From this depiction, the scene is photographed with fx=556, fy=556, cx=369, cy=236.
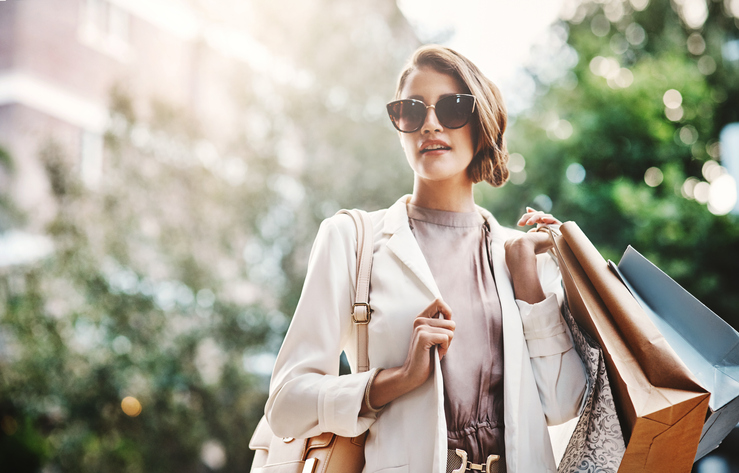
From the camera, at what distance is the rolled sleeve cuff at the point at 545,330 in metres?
1.56

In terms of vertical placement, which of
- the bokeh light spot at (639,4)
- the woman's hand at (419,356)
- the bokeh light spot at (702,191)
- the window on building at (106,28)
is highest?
the bokeh light spot at (639,4)

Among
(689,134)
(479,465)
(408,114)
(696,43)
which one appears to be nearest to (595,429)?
(479,465)

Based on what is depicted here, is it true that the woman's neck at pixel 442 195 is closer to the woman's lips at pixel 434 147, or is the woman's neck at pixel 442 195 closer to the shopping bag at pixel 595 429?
the woman's lips at pixel 434 147

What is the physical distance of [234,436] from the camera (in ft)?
27.1

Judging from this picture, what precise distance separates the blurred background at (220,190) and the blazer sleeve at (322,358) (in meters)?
6.12

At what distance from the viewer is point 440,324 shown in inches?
53.7

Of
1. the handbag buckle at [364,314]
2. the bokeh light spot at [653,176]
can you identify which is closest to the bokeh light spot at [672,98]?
the bokeh light spot at [653,176]

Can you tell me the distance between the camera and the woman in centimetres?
141

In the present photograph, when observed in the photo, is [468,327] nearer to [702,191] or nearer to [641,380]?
[641,380]

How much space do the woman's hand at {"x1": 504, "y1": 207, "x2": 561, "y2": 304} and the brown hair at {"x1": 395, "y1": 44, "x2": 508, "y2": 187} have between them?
0.68 feet

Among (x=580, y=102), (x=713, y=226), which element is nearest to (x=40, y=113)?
(x=580, y=102)

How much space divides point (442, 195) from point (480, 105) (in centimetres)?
30

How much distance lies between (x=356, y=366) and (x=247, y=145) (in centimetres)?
770

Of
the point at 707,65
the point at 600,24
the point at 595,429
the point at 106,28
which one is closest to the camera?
the point at 595,429
